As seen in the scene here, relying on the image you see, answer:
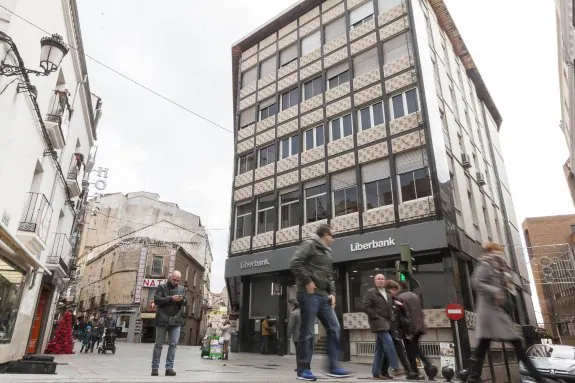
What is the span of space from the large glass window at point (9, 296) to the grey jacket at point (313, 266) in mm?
7125

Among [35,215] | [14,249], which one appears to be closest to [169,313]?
[14,249]

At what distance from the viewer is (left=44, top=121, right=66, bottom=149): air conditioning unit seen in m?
10.5

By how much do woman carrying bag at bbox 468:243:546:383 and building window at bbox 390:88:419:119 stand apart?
12996 millimetres

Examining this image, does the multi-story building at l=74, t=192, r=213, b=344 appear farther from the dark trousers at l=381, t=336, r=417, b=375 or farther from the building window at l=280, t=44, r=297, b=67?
the dark trousers at l=381, t=336, r=417, b=375

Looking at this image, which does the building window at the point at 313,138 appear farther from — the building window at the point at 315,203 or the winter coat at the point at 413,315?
the winter coat at the point at 413,315

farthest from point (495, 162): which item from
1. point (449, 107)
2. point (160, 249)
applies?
point (160, 249)

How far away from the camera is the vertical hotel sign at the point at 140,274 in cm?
3672

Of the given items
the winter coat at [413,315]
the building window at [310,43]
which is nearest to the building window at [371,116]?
the building window at [310,43]

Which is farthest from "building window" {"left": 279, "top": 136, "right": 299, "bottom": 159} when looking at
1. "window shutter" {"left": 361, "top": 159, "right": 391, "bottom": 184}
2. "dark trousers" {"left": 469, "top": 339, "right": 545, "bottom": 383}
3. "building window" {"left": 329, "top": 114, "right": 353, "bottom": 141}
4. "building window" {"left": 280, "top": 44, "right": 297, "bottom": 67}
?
"dark trousers" {"left": 469, "top": 339, "right": 545, "bottom": 383}

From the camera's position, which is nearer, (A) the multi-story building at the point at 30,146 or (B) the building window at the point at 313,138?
(A) the multi-story building at the point at 30,146

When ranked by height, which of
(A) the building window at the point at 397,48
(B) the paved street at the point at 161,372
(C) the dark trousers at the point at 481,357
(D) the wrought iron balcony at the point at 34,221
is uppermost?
(A) the building window at the point at 397,48

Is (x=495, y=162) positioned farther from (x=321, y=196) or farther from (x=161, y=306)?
(x=161, y=306)

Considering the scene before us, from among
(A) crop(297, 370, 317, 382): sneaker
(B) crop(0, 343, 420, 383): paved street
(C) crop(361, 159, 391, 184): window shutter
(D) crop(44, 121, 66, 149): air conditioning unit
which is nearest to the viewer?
(B) crop(0, 343, 420, 383): paved street

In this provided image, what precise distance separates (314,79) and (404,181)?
28.7ft
